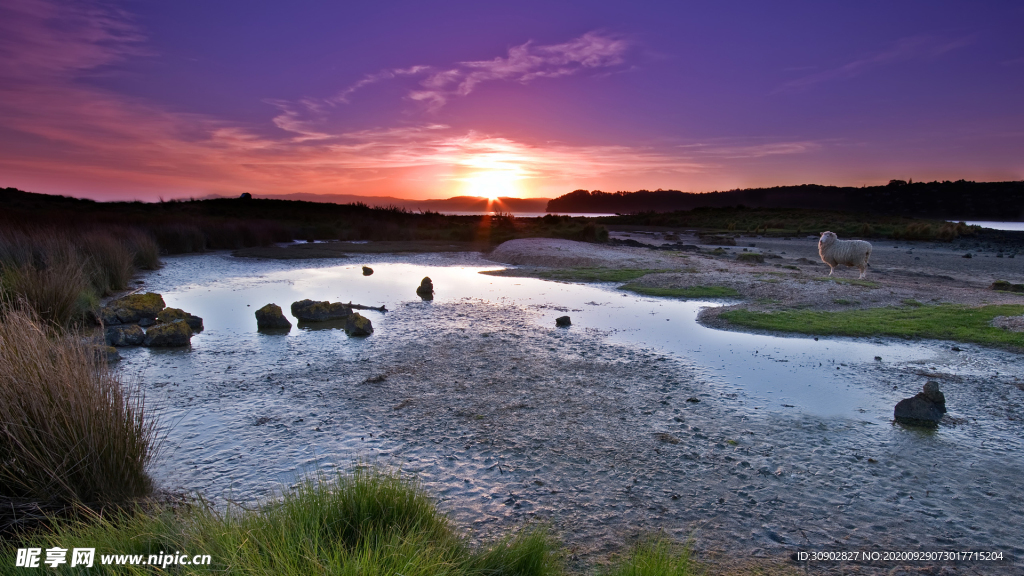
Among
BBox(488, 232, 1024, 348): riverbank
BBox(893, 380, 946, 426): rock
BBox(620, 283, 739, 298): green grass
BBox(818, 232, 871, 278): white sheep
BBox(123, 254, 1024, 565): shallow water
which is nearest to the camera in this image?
BBox(123, 254, 1024, 565): shallow water

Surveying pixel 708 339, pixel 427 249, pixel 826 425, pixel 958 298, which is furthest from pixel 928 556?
pixel 427 249

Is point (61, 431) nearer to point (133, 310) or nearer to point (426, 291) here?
point (133, 310)

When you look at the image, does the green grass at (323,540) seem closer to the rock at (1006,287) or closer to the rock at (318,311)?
the rock at (318,311)

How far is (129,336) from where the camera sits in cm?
714

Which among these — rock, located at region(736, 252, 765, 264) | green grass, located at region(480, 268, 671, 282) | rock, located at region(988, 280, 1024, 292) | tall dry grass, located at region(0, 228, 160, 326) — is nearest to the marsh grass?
tall dry grass, located at region(0, 228, 160, 326)

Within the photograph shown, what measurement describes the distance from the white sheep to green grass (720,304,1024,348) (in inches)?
208

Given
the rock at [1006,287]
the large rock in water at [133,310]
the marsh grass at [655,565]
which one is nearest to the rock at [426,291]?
the large rock in water at [133,310]

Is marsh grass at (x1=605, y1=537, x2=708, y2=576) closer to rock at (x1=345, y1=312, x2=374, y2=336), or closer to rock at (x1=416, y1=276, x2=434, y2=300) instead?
rock at (x1=345, y1=312, x2=374, y2=336)

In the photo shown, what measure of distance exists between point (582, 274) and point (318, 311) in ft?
28.1

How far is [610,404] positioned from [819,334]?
5001 mm

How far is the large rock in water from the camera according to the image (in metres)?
8.19

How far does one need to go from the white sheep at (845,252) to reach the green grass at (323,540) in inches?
628

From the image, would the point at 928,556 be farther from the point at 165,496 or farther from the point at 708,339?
the point at 708,339

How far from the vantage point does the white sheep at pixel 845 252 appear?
1501 cm
